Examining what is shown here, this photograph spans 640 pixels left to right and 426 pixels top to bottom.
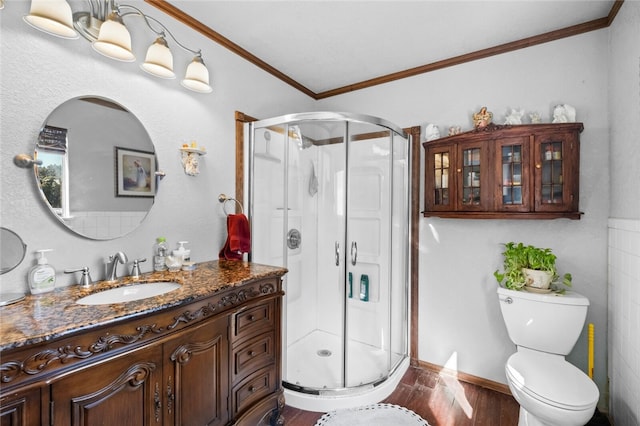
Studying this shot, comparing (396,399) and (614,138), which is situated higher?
(614,138)

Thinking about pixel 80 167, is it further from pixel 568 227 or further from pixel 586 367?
pixel 586 367

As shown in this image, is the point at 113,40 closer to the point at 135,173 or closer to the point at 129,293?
the point at 135,173

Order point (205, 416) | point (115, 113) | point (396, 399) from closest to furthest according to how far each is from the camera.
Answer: point (205, 416)
point (115, 113)
point (396, 399)

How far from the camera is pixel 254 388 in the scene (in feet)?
5.38

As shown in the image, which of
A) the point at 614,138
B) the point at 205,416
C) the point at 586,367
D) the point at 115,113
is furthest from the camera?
the point at 586,367

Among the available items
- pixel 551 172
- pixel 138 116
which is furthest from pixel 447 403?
pixel 138 116

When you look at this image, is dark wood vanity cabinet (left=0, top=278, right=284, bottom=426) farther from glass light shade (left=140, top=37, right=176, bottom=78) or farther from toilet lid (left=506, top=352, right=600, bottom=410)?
toilet lid (left=506, top=352, right=600, bottom=410)

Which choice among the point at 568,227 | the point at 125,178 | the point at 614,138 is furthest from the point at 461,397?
the point at 125,178

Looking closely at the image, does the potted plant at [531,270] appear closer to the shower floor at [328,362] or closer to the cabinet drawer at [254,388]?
the shower floor at [328,362]

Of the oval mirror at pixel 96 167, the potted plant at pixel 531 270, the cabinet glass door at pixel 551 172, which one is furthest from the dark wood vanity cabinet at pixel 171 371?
the cabinet glass door at pixel 551 172

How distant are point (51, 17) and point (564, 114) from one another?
2.80m

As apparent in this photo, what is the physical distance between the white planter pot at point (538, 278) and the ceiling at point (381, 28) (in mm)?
1615

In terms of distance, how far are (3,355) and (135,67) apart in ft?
4.86

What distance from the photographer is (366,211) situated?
7.68ft
